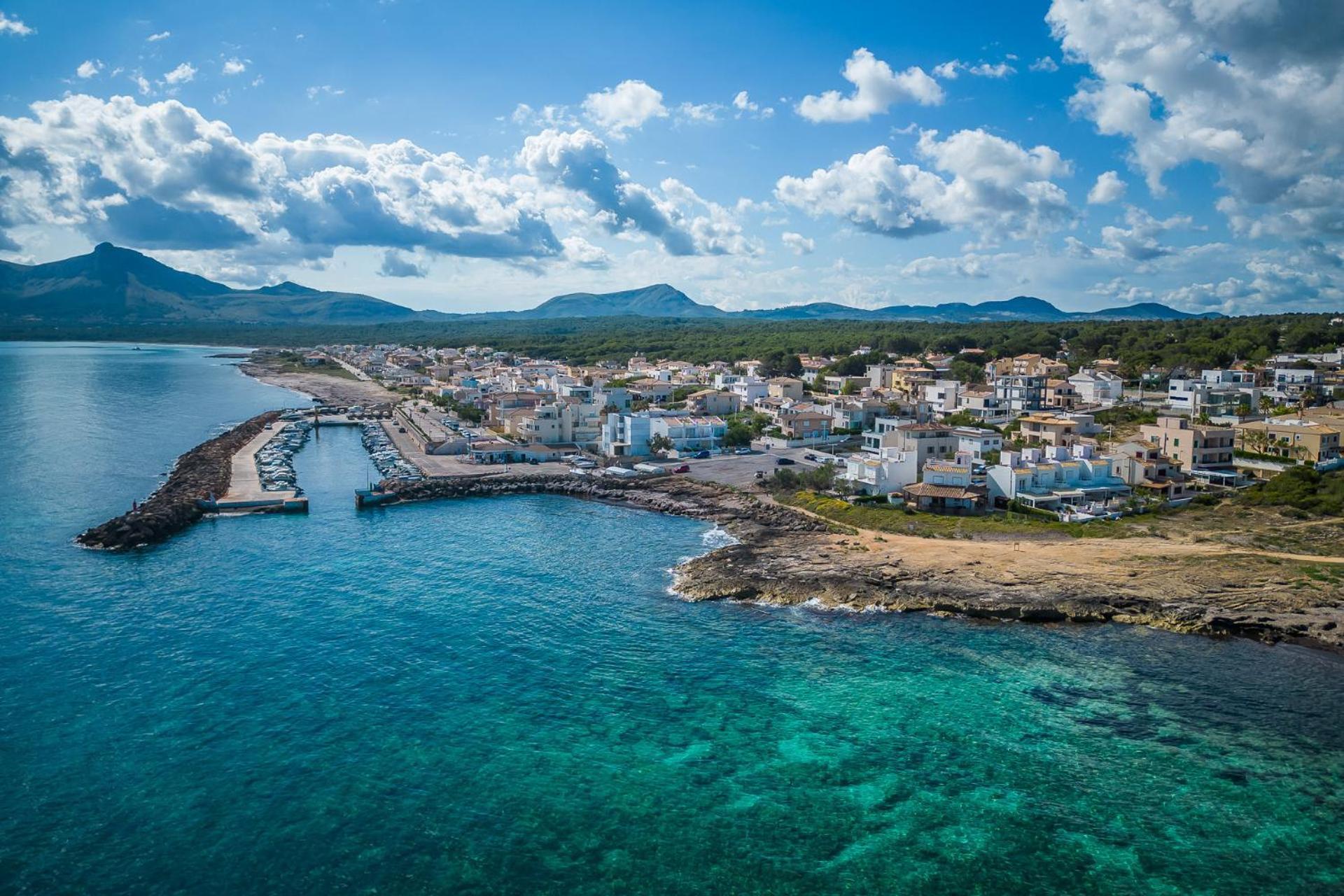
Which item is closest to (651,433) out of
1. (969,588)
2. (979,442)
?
(979,442)

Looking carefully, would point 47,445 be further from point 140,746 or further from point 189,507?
point 140,746

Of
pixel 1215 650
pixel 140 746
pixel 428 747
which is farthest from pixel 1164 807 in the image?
pixel 140 746

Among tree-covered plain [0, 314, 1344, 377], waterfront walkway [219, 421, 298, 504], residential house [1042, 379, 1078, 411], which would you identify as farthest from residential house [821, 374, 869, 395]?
waterfront walkway [219, 421, 298, 504]

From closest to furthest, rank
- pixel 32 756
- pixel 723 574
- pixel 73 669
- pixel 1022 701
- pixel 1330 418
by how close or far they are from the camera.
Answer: pixel 32 756, pixel 1022 701, pixel 73 669, pixel 723 574, pixel 1330 418

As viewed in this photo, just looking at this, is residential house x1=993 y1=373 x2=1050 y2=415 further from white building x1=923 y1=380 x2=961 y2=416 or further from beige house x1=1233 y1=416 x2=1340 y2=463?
beige house x1=1233 y1=416 x2=1340 y2=463

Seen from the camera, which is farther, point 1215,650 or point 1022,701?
point 1215,650

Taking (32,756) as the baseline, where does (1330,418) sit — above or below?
above
